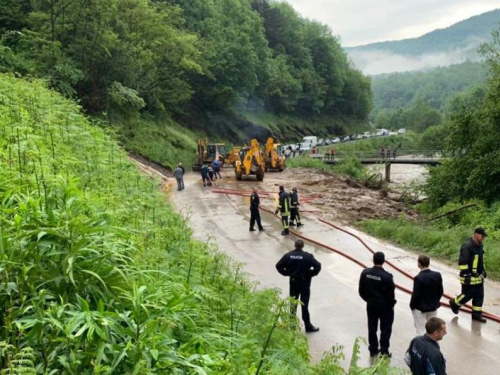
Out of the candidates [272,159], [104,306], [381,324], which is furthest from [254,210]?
[272,159]

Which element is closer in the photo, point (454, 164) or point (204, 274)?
point (204, 274)

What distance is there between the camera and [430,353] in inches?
180

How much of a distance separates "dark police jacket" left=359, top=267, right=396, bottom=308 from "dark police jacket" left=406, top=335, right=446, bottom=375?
1.94m

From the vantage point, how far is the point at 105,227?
4.47 meters

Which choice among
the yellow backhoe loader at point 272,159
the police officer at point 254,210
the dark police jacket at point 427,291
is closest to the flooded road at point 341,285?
the police officer at point 254,210

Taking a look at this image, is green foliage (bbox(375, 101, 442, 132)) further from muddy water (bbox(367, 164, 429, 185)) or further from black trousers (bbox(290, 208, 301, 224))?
black trousers (bbox(290, 208, 301, 224))

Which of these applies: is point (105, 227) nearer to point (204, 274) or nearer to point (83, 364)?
point (83, 364)

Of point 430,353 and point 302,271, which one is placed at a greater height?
point 430,353

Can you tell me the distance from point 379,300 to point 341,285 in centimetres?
330

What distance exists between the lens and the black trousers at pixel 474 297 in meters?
7.92

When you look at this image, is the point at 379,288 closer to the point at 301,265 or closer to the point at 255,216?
the point at 301,265

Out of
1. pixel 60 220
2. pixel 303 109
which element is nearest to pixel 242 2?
pixel 303 109

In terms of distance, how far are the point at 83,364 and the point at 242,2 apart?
70.1m

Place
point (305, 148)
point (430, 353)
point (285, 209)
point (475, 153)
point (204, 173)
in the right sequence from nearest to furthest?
1. point (430, 353)
2. point (285, 209)
3. point (475, 153)
4. point (204, 173)
5. point (305, 148)
